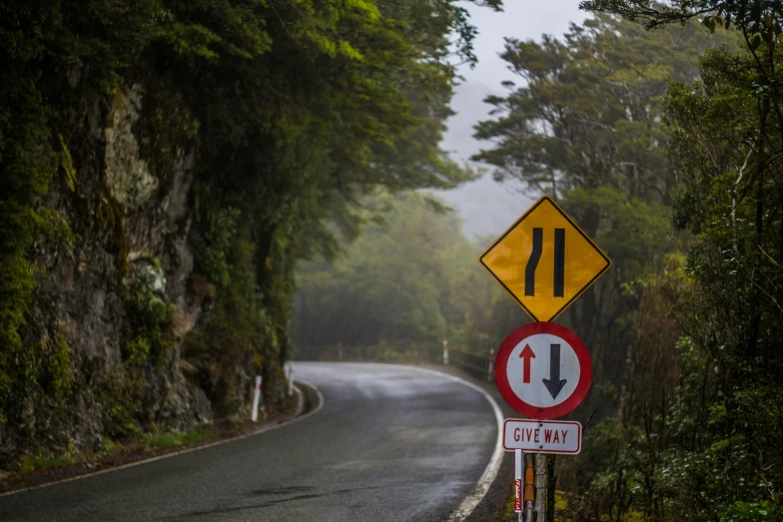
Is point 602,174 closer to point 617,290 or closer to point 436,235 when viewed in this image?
point 617,290

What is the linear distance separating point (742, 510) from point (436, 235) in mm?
52922

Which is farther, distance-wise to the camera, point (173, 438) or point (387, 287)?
point (387, 287)

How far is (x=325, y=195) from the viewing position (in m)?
26.7

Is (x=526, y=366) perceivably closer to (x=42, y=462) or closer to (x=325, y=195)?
(x=42, y=462)

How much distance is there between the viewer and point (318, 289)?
55.7 metres

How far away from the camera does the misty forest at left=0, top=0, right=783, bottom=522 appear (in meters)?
7.68

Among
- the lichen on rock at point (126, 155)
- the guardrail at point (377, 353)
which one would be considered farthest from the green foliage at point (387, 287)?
the lichen on rock at point (126, 155)

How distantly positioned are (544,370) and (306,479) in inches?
227

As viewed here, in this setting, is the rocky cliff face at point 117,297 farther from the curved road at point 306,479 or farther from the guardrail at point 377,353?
the guardrail at point 377,353

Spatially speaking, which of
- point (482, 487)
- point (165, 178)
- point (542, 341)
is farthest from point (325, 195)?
point (542, 341)

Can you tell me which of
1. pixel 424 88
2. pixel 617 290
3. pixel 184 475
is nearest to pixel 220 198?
pixel 424 88

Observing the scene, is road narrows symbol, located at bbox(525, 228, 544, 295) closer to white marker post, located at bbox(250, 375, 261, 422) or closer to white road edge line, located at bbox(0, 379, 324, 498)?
white road edge line, located at bbox(0, 379, 324, 498)

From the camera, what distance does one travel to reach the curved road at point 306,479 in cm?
804

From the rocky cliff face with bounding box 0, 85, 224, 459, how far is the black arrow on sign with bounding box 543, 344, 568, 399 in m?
7.66
